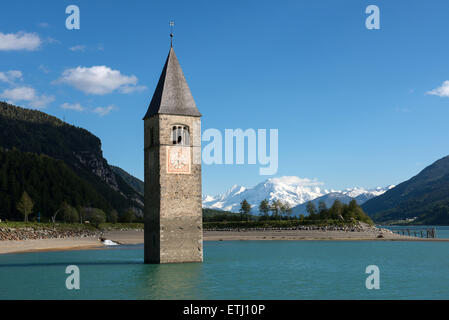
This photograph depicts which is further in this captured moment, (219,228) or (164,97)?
(219,228)

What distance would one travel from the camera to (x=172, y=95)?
158ft

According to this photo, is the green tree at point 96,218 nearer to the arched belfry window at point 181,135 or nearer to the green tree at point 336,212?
the green tree at point 336,212

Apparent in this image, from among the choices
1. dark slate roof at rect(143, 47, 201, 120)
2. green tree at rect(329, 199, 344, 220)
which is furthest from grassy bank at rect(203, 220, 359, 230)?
dark slate roof at rect(143, 47, 201, 120)

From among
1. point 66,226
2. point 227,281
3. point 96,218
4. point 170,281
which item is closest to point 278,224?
point 96,218

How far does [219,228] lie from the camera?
132m

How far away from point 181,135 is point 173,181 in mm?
4159

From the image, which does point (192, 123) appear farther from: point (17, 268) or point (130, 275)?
point (17, 268)

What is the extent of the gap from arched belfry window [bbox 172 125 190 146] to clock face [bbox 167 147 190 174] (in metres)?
0.58

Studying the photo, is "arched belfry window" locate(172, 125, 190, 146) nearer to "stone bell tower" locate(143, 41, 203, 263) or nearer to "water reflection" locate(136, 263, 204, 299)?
"stone bell tower" locate(143, 41, 203, 263)

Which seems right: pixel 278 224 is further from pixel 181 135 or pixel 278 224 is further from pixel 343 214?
pixel 181 135

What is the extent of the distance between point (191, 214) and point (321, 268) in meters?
13.2
